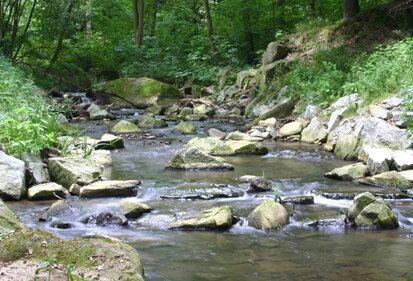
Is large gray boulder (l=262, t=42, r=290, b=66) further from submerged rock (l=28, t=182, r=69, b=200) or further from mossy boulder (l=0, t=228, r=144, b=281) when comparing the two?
mossy boulder (l=0, t=228, r=144, b=281)

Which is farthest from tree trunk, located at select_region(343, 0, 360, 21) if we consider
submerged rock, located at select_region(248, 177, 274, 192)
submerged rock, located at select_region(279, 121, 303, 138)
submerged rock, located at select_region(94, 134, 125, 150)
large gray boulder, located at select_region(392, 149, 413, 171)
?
submerged rock, located at select_region(248, 177, 274, 192)

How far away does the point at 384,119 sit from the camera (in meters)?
9.39

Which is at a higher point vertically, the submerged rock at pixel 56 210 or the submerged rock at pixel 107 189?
the submerged rock at pixel 107 189

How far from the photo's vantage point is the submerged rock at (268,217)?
5.63 meters

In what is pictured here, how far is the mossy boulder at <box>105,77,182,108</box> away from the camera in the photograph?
19.6m

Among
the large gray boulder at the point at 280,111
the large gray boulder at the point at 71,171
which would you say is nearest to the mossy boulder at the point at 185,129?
the large gray boulder at the point at 280,111

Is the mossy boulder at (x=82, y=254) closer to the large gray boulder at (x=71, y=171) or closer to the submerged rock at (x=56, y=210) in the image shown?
the submerged rock at (x=56, y=210)

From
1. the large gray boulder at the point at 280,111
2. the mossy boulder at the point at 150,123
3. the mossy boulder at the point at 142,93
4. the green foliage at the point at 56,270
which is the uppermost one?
the mossy boulder at the point at 142,93

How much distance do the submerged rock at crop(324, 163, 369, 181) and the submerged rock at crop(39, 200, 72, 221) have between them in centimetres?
431

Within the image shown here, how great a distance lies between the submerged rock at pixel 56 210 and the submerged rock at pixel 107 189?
2.25 ft

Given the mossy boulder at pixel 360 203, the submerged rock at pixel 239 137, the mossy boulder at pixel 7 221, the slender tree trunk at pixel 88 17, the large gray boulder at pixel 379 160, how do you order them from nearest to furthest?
the mossy boulder at pixel 7 221 → the mossy boulder at pixel 360 203 → the large gray boulder at pixel 379 160 → the submerged rock at pixel 239 137 → the slender tree trunk at pixel 88 17

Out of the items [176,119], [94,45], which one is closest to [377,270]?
[176,119]

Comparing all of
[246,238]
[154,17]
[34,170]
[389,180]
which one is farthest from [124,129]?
[154,17]

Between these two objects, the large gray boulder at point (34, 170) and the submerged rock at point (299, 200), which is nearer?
the submerged rock at point (299, 200)
